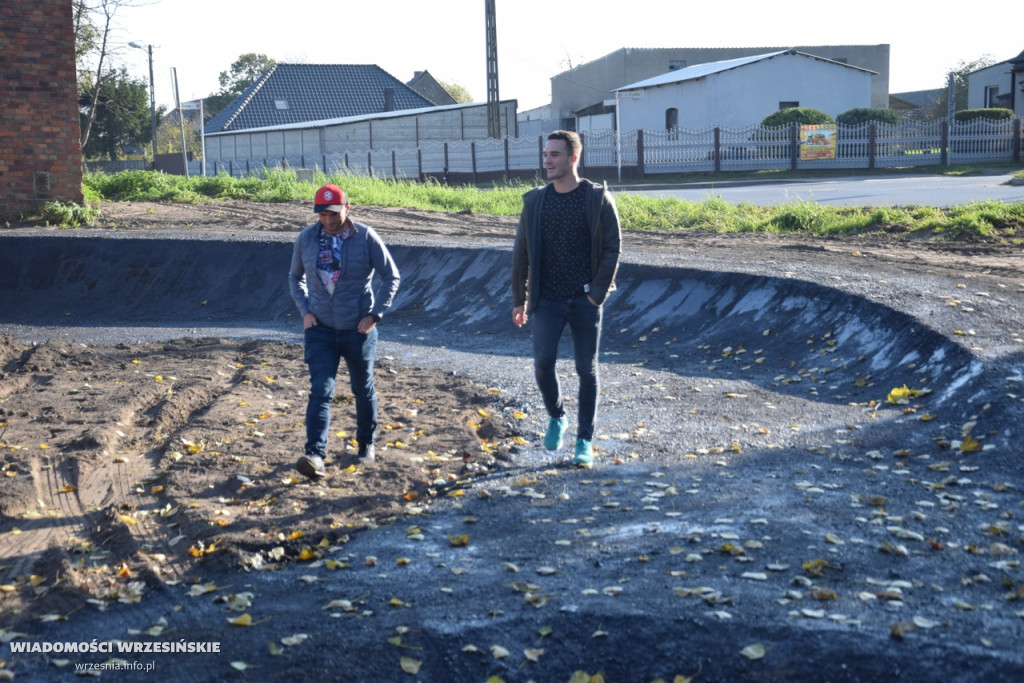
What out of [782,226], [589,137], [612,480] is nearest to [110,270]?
[782,226]

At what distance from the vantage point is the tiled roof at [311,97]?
6225 cm

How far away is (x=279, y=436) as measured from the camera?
761 centimetres

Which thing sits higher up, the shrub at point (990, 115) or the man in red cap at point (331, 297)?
the shrub at point (990, 115)

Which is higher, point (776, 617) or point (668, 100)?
point (668, 100)

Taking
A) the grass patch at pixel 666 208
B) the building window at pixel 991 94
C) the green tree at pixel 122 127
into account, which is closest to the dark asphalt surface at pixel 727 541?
the grass patch at pixel 666 208

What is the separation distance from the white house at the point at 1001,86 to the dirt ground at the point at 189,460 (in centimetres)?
3568

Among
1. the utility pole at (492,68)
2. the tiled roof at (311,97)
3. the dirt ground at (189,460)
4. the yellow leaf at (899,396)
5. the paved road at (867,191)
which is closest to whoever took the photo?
the dirt ground at (189,460)

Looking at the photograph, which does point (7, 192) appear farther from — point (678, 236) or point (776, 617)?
point (776, 617)

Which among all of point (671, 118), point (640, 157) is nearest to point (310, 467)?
point (640, 157)

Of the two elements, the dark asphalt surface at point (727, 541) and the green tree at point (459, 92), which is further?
the green tree at point (459, 92)

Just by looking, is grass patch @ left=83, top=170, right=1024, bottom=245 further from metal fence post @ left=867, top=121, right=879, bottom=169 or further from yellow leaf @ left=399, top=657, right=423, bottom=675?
metal fence post @ left=867, top=121, right=879, bottom=169

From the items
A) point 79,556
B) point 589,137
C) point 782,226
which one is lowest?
point 79,556

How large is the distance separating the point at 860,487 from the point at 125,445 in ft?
16.9

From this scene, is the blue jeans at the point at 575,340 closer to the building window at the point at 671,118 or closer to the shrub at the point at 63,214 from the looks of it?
the shrub at the point at 63,214
